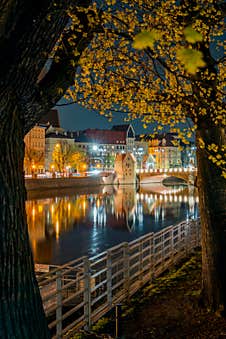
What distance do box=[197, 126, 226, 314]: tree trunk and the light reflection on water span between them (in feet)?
48.3

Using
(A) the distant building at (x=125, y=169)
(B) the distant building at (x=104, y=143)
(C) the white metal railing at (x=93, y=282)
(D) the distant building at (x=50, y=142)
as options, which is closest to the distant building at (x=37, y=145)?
(D) the distant building at (x=50, y=142)

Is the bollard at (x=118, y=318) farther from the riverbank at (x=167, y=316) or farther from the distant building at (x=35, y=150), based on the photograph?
the distant building at (x=35, y=150)

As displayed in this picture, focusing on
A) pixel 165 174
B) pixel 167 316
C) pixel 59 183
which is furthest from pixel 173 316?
Answer: pixel 165 174

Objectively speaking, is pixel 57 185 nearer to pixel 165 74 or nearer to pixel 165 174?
pixel 165 174

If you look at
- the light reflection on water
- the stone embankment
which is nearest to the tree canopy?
the light reflection on water

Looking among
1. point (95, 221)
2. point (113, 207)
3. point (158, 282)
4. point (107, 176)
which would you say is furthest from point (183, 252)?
point (107, 176)

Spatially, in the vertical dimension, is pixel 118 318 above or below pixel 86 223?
above

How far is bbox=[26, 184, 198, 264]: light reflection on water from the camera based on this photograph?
25.4 meters

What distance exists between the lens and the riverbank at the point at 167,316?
6.93 metres

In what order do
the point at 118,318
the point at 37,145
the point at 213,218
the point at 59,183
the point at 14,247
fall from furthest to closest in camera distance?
the point at 37,145, the point at 59,183, the point at 213,218, the point at 118,318, the point at 14,247

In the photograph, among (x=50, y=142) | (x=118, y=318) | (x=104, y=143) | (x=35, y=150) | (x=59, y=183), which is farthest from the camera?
(x=104, y=143)

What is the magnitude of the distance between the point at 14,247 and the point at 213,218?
5.03m

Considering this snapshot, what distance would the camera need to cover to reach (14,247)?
11.7ft

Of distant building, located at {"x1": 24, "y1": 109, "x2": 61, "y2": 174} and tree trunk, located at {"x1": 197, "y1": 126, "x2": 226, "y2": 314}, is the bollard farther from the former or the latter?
distant building, located at {"x1": 24, "y1": 109, "x2": 61, "y2": 174}
